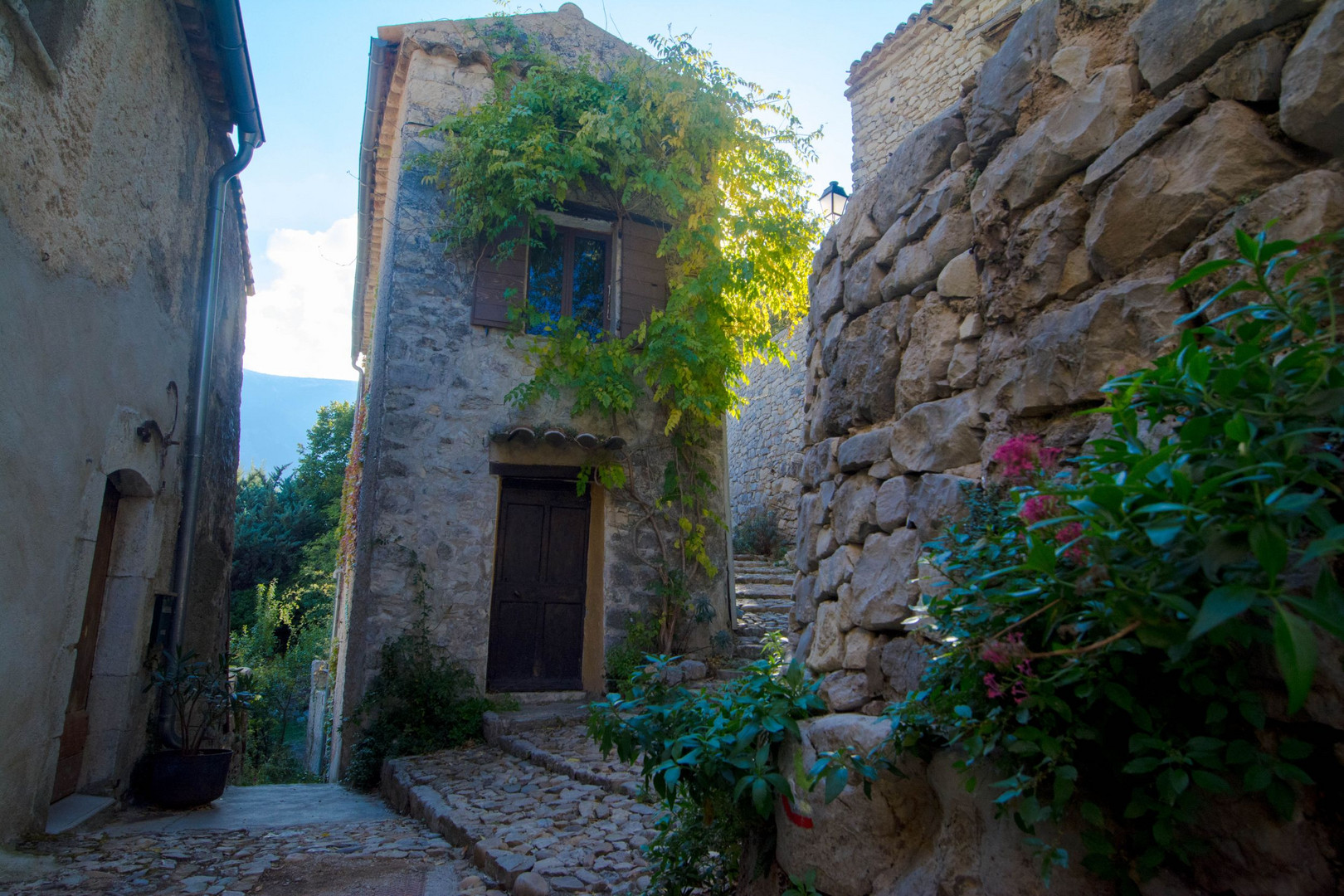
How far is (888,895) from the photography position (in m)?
1.58

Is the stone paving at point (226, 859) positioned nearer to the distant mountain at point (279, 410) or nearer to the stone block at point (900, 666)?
the stone block at point (900, 666)

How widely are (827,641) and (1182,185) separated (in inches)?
55.7

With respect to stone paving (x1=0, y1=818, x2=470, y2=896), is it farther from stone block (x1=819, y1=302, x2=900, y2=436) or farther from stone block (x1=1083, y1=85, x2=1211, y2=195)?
stone block (x1=1083, y1=85, x2=1211, y2=195)

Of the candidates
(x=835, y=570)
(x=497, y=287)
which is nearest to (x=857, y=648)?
(x=835, y=570)

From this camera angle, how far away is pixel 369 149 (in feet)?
25.7

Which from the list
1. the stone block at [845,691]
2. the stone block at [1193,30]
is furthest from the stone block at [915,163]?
the stone block at [845,691]

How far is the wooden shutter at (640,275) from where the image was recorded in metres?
6.80

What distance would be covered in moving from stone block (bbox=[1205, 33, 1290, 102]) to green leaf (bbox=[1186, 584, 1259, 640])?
36.8 inches

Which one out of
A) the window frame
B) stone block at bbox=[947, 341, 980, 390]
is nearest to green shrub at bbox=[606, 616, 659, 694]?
the window frame

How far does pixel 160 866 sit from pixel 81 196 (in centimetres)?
292

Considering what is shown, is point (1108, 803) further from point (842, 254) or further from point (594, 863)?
point (594, 863)

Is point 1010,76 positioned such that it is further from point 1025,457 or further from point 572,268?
point 572,268

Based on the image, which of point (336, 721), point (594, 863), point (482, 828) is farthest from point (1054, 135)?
point (336, 721)

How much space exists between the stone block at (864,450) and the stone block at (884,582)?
0.22 metres
